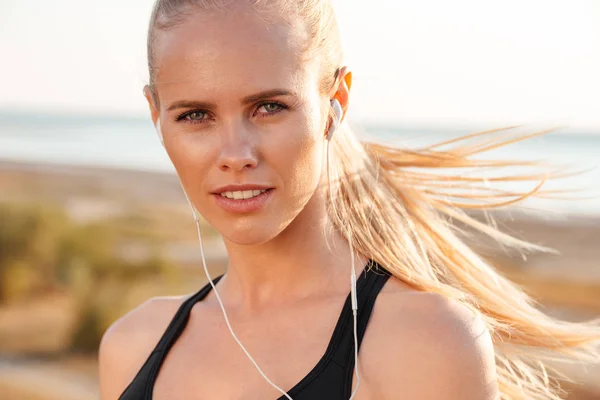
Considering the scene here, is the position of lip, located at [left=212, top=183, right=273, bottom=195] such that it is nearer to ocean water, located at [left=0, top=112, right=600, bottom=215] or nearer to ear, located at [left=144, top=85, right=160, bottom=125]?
ear, located at [left=144, top=85, right=160, bottom=125]

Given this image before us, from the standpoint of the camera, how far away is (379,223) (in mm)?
2473

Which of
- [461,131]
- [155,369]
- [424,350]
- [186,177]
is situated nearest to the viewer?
[424,350]

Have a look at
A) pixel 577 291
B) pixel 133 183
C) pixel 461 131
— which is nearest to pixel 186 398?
pixel 577 291

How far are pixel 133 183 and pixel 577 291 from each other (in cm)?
1117

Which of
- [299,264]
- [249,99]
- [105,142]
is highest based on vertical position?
[249,99]

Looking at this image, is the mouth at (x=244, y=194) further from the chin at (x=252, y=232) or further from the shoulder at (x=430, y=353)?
the shoulder at (x=430, y=353)

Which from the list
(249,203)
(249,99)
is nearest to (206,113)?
(249,99)

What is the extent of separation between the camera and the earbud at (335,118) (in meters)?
2.29

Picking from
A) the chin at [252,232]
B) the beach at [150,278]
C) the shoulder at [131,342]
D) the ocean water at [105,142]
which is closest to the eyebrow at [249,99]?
the chin at [252,232]

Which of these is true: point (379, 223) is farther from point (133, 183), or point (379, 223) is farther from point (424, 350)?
point (133, 183)

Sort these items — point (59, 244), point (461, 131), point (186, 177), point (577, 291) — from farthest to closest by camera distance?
point (461, 131) → point (577, 291) → point (59, 244) → point (186, 177)

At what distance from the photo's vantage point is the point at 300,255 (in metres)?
2.38

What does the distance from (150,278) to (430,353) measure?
6.62 m

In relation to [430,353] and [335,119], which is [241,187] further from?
[430,353]
